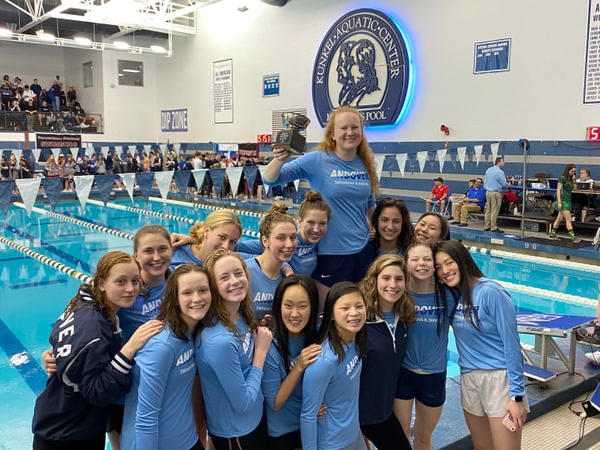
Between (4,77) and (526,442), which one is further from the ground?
(4,77)

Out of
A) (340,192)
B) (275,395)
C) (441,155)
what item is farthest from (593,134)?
(275,395)

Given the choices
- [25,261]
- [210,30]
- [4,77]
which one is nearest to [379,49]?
[210,30]

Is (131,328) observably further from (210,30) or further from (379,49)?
(210,30)

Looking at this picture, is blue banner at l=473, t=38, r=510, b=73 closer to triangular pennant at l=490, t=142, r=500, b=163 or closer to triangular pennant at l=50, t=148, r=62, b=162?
triangular pennant at l=490, t=142, r=500, b=163

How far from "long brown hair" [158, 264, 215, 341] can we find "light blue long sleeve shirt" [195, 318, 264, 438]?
0.08 metres

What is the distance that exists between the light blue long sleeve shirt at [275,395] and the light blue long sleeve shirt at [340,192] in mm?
880

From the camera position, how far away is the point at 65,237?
11.7 m

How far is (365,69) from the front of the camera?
52.7 ft

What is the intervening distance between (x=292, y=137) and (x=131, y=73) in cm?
2433

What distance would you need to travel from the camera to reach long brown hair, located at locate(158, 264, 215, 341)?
80.7 inches

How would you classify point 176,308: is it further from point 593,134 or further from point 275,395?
point 593,134

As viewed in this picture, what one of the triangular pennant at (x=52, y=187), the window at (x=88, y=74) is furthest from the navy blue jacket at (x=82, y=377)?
the window at (x=88, y=74)

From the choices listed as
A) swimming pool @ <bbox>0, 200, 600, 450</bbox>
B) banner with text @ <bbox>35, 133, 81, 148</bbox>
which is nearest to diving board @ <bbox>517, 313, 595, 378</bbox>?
swimming pool @ <bbox>0, 200, 600, 450</bbox>

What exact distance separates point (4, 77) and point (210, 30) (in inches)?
379
